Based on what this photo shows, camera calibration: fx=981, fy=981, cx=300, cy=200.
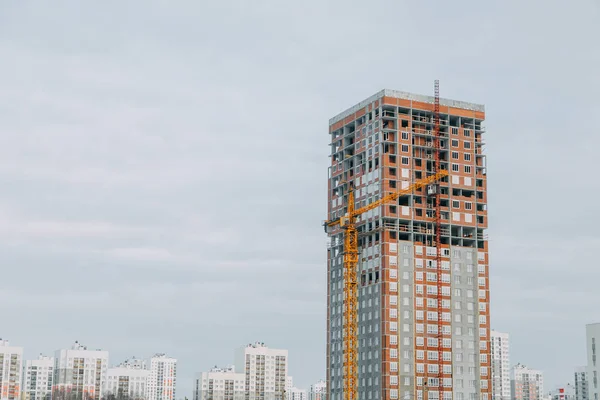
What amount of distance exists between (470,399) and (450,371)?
703 cm

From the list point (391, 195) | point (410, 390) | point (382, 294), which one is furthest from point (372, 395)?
point (391, 195)

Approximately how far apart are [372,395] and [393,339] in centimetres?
1196

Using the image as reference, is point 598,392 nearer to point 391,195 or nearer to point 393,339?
point 393,339

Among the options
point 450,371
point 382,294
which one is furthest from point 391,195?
point 450,371

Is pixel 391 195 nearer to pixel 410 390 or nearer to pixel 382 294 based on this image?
pixel 382 294

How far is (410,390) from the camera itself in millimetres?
195625

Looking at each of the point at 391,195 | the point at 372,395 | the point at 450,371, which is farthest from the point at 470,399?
the point at 391,195

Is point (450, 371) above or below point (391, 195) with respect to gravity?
below

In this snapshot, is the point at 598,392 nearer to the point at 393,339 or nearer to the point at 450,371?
the point at 450,371

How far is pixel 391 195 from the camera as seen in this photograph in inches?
7869

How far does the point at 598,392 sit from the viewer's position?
7825 inches

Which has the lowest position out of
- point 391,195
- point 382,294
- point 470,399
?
point 470,399

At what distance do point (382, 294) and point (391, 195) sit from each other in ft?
66.3

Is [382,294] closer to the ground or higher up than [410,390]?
higher up
